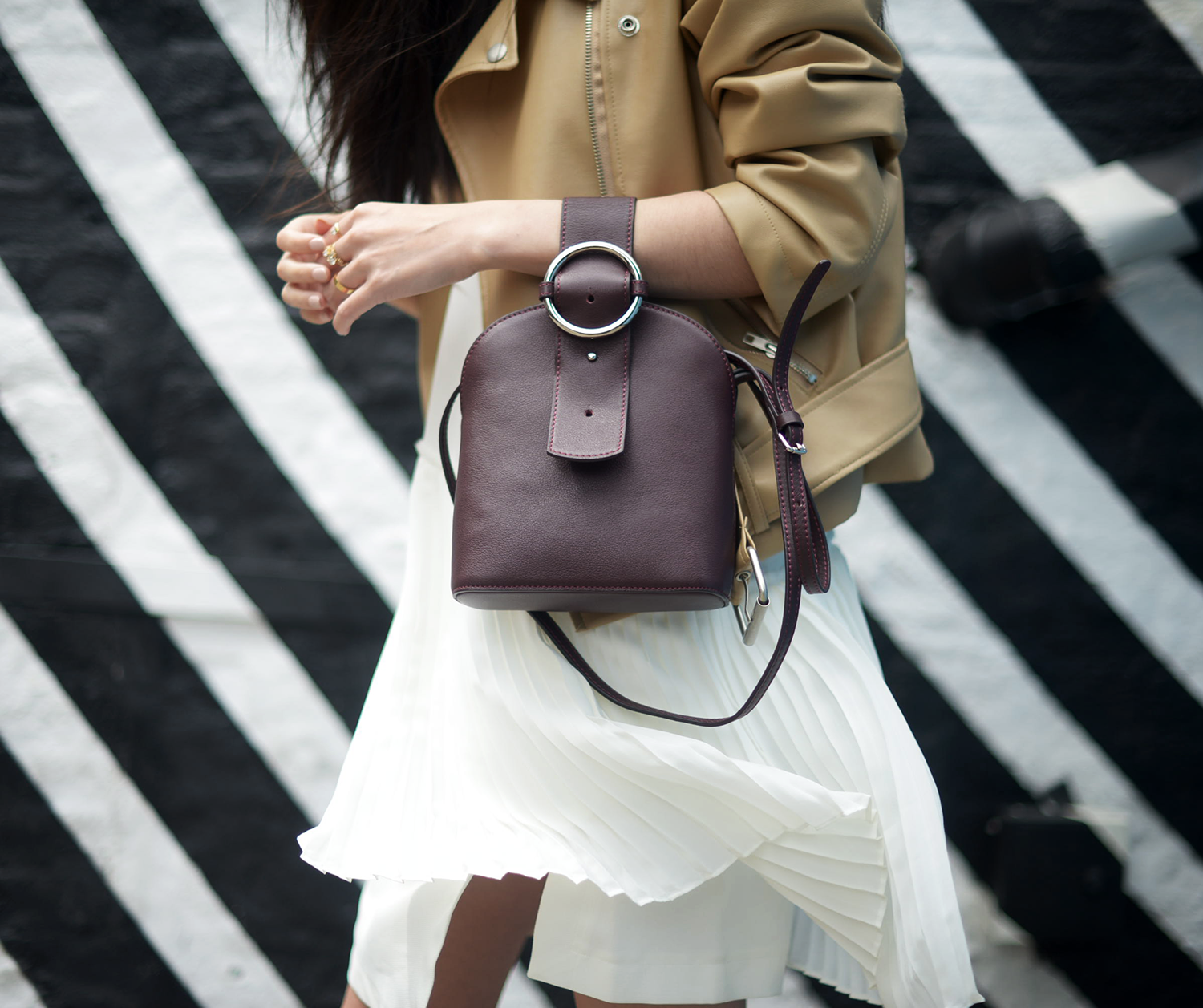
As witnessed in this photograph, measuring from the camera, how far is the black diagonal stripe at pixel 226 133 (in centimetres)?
133

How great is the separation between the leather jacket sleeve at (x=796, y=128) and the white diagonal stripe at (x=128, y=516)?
1120mm

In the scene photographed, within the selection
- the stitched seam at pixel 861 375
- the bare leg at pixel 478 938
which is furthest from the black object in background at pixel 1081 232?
the bare leg at pixel 478 938

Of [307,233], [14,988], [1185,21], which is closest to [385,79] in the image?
[307,233]

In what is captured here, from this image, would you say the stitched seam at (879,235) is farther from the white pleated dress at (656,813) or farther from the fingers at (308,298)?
the fingers at (308,298)

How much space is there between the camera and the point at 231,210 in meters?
1.34

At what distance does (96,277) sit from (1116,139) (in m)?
1.64

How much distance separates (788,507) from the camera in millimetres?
534

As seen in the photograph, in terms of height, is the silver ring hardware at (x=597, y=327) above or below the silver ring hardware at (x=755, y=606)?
above

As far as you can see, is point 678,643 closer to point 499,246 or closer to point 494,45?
point 499,246

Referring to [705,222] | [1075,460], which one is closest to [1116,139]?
[1075,460]

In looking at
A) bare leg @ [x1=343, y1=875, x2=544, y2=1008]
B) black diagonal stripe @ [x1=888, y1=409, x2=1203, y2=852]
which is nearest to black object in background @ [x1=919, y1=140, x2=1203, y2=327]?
black diagonal stripe @ [x1=888, y1=409, x2=1203, y2=852]

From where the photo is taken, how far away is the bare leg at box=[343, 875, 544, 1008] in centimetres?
71

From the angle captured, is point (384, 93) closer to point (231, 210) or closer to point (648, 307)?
point (648, 307)

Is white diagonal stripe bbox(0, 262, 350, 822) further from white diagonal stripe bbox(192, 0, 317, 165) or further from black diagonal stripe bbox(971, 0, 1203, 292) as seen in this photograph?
black diagonal stripe bbox(971, 0, 1203, 292)
